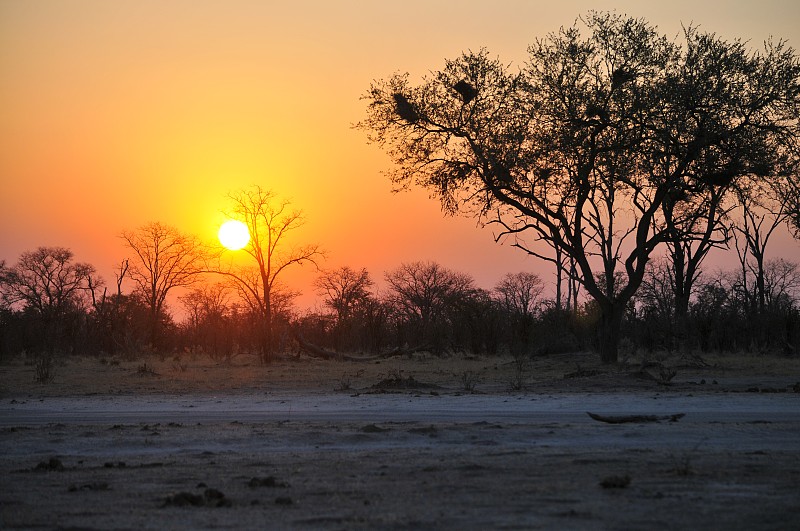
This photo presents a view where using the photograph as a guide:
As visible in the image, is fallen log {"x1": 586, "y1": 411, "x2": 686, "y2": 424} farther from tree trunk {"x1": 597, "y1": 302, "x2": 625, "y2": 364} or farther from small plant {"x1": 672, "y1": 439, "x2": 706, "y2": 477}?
tree trunk {"x1": 597, "y1": 302, "x2": 625, "y2": 364}

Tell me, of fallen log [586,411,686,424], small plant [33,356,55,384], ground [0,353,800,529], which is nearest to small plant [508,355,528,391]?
ground [0,353,800,529]

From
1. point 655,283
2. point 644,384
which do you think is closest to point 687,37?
point 644,384

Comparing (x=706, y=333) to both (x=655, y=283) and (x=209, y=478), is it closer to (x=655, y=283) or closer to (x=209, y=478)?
(x=655, y=283)

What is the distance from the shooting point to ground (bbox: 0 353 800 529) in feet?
21.3

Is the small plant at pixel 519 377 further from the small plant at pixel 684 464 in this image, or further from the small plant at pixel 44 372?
the small plant at pixel 44 372

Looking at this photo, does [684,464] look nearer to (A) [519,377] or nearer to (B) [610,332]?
(A) [519,377]

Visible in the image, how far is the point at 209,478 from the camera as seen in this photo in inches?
330

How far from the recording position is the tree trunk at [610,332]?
93.2 ft

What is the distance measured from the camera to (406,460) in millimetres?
9312

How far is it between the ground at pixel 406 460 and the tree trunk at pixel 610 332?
Result: 8.04m

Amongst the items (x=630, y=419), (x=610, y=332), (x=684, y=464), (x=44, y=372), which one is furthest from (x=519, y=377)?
(x=684, y=464)

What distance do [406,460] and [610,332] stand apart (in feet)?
66.7

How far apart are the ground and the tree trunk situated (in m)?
8.04

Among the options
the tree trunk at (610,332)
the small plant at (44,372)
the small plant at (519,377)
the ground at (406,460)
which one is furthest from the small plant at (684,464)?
the small plant at (44,372)
